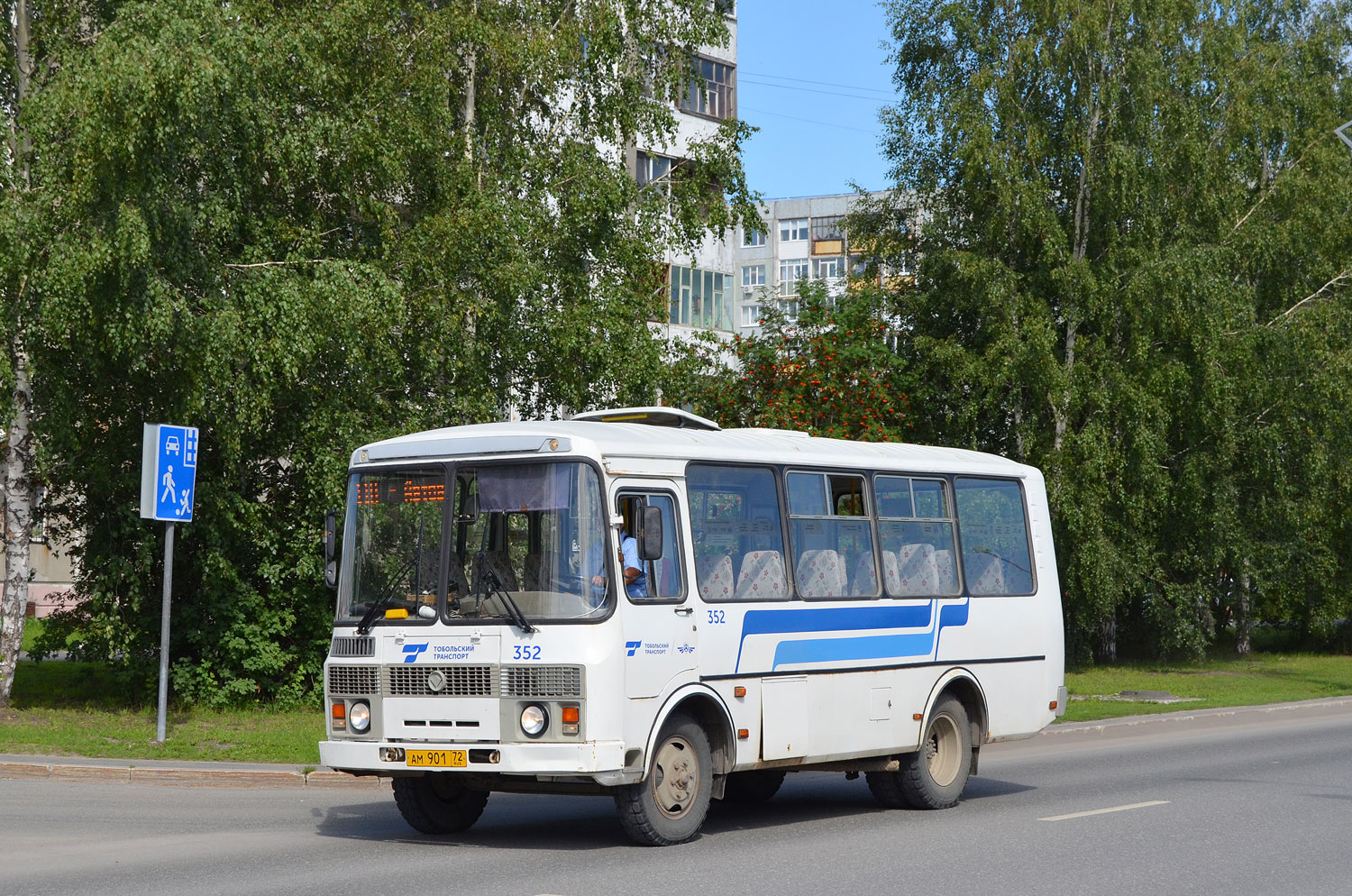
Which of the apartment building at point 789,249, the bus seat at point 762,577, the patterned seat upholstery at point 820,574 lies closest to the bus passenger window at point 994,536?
the patterned seat upholstery at point 820,574

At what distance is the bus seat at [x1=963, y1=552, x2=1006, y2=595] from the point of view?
1418 centimetres

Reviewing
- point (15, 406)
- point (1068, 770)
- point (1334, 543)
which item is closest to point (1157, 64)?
point (1334, 543)

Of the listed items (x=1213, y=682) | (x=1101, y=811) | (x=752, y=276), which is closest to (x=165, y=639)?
(x=1101, y=811)

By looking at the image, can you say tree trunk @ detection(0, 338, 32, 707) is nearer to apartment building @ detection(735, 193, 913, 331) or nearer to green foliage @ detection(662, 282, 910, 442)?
green foliage @ detection(662, 282, 910, 442)

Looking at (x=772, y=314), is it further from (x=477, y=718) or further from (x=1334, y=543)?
(x=477, y=718)

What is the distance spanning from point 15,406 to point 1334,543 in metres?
31.8

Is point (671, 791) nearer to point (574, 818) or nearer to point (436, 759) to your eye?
point (436, 759)

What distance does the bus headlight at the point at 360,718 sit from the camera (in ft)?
36.0

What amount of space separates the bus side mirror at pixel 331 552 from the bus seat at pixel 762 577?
2.95 m

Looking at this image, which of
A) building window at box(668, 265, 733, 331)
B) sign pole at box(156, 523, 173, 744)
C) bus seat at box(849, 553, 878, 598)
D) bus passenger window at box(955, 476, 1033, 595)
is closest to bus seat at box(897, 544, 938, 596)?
bus seat at box(849, 553, 878, 598)

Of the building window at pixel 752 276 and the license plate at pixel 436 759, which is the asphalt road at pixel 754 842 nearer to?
the license plate at pixel 436 759

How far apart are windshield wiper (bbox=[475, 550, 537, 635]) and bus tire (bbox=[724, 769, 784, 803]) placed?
392 cm

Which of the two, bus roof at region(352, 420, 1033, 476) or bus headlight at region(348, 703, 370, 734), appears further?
bus headlight at region(348, 703, 370, 734)

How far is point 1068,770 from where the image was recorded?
53.8ft
